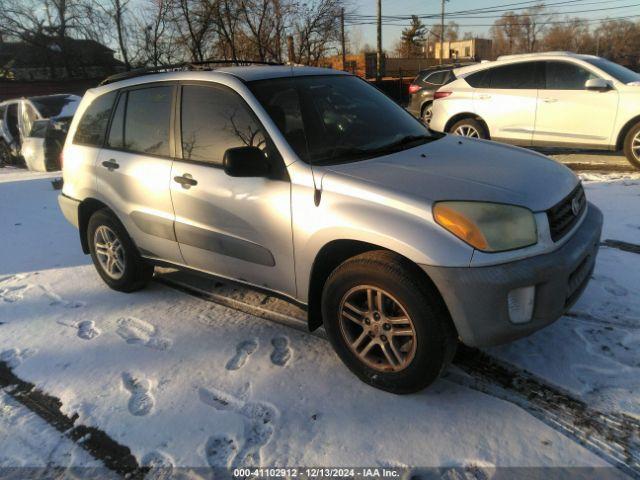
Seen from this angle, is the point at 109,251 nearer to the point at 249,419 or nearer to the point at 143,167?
the point at 143,167

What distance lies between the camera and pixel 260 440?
239 centimetres

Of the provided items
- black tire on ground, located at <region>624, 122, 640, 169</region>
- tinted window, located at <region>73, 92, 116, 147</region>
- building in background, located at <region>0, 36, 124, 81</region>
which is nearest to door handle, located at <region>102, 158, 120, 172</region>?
tinted window, located at <region>73, 92, 116, 147</region>

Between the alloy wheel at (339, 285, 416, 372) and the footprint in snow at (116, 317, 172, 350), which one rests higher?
the alloy wheel at (339, 285, 416, 372)

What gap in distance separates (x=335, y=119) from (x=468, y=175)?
1.02 m

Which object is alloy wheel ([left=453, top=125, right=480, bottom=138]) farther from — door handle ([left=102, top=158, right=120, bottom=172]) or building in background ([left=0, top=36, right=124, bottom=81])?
building in background ([left=0, top=36, right=124, bottom=81])

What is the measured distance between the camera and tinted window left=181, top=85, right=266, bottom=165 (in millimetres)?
3053

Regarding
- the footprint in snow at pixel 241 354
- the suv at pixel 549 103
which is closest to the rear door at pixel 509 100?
the suv at pixel 549 103

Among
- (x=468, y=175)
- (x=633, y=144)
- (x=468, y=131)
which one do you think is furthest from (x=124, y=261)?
(x=633, y=144)

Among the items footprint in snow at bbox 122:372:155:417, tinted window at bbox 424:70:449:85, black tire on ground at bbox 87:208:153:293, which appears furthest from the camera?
tinted window at bbox 424:70:449:85

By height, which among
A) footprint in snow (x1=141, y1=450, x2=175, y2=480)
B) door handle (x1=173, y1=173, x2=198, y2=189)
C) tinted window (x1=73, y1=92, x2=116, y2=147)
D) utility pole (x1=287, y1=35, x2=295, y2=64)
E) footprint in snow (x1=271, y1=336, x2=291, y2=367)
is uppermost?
utility pole (x1=287, y1=35, x2=295, y2=64)

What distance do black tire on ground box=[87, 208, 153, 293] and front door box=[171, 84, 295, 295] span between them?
699mm

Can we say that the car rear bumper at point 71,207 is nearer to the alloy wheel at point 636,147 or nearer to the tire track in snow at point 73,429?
the tire track in snow at point 73,429

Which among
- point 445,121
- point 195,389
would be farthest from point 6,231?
point 445,121

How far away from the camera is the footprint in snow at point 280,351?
302 centimetres
